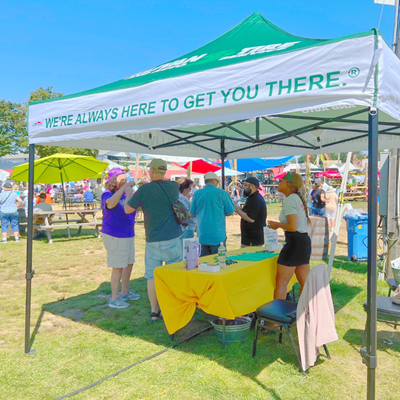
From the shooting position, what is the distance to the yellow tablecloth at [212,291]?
11.0 feet

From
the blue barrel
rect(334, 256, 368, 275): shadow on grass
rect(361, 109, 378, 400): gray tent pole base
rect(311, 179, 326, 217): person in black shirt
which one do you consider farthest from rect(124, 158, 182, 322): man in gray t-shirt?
rect(311, 179, 326, 217): person in black shirt

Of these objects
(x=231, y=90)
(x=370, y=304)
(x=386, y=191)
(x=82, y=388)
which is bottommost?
(x=82, y=388)

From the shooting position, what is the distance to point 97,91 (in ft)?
10.7

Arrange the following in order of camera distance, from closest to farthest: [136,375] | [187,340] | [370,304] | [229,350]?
[370,304] < [136,375] < [229,350] < [187,340]

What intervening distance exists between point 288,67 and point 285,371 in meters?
2.44

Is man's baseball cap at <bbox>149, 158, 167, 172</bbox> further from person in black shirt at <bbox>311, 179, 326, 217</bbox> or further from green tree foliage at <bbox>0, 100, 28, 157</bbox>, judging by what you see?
green tree foliage at <bbox>0, 100, 28, 157</bbox>

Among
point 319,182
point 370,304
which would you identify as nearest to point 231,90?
point 370,304

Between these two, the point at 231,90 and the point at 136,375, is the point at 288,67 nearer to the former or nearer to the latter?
the point at 231,90

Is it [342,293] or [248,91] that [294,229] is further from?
[342,293]

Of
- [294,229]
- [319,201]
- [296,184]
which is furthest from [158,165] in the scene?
[319,201]

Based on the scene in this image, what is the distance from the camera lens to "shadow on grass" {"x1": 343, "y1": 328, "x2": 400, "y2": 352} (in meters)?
3.74

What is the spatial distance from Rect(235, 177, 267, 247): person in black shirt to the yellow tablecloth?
1.25 metres

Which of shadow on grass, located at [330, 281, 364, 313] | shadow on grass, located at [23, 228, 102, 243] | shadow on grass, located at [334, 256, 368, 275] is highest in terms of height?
shadow on grass, located at [23, 228, 102, 243]

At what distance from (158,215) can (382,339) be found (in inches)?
106
